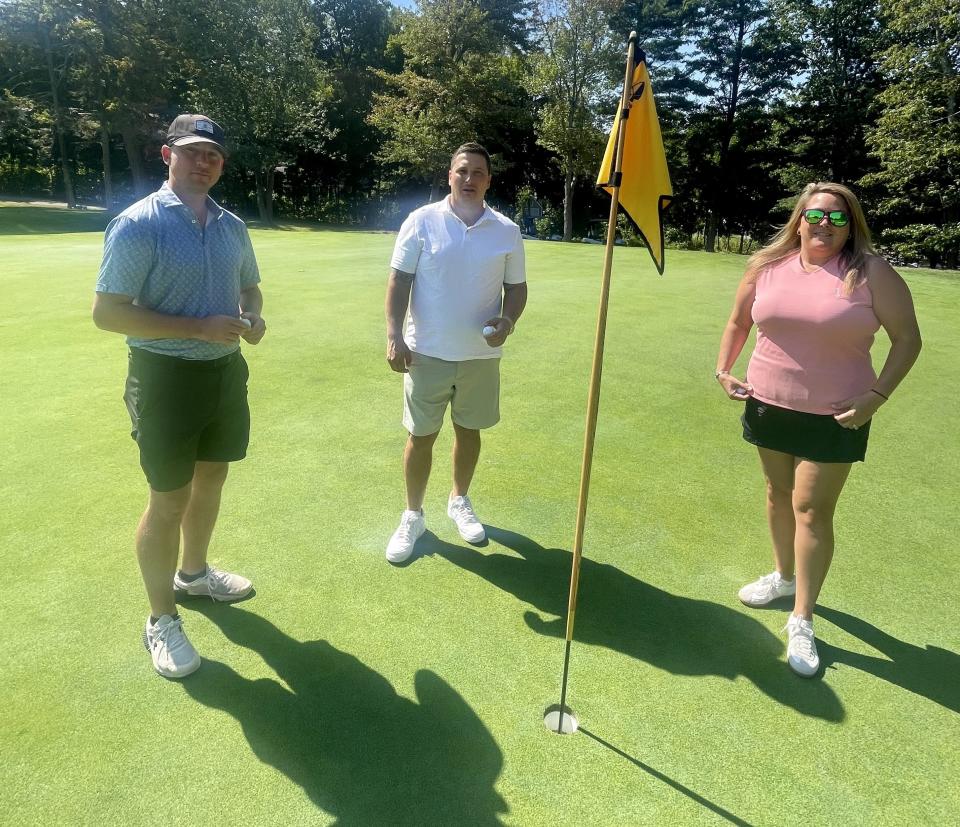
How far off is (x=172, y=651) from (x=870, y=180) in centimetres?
2629

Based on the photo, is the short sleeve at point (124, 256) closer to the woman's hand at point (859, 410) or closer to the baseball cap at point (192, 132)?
the baseball cap at point (192, 132)

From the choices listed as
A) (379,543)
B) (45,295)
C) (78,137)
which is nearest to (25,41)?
(78,137)

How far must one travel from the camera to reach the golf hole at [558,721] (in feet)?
7.04

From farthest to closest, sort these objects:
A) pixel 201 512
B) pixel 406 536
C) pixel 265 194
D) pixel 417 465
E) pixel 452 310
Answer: pixel 265 194, pixel 417 465, pixel 406 536, pixel 452 310, pixel 201 512

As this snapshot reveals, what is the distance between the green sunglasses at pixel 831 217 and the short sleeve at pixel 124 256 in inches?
85.1

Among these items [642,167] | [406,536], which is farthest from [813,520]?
[406,536]

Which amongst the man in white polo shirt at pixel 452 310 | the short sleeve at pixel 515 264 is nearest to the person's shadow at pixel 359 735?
the man in white polo shirt at pixel 452 310

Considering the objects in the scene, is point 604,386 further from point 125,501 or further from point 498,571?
point 125,501

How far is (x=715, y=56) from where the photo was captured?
29234 mm

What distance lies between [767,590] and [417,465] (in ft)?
5.31

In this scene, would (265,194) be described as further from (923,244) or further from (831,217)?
(831,217)

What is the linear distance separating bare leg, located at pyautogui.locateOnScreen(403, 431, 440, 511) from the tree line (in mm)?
24423

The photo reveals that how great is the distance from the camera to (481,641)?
2.56 metres

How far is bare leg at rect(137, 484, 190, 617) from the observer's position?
93.3 inches
